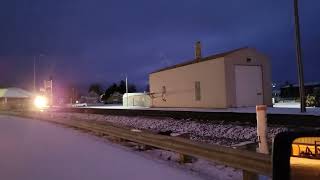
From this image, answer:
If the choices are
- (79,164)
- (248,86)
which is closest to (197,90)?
(248,86)

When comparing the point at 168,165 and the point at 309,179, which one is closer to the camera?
the point at 309,179

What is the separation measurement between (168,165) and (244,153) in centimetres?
336

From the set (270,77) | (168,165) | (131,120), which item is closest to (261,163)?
(168,165)

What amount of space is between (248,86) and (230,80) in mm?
1957

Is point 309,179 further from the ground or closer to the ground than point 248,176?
further from the ground

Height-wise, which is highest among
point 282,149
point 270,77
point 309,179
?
point 270,77

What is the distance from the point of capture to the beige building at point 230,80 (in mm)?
35312

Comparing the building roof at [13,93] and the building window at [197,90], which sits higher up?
the building roof at [13,93]

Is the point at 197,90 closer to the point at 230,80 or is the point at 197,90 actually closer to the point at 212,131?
the point at 230,80

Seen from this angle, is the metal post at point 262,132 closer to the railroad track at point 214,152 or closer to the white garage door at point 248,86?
the railroad track at point 214,152

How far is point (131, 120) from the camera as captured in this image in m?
26.5

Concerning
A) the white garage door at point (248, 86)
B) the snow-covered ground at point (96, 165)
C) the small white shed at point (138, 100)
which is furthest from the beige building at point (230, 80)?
the snow-covered ground at point (96, 165)

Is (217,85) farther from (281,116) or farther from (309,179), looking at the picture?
(309,179)

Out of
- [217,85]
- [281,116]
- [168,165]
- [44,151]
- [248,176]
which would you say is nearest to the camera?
[248,176]
